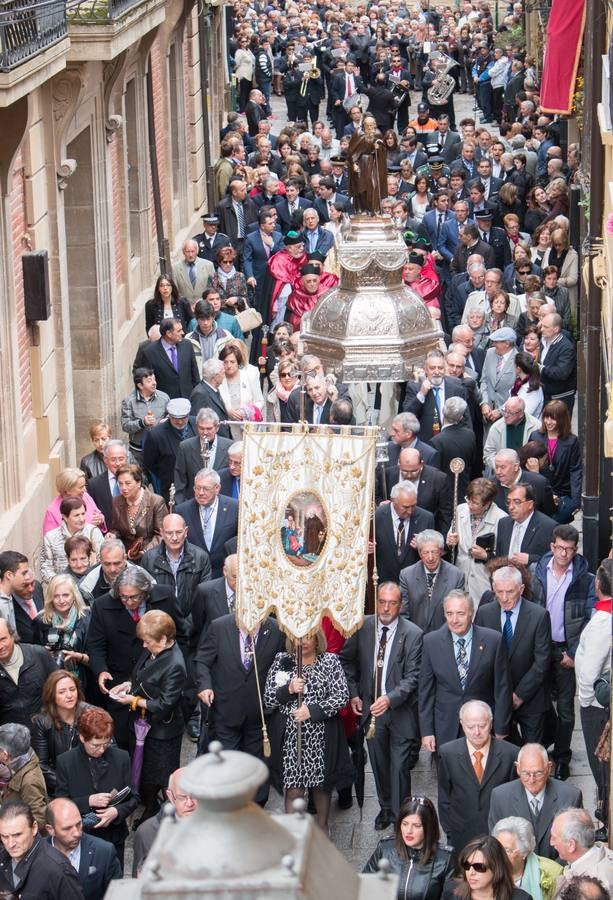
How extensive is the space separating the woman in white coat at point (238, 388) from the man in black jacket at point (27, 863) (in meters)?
7.12

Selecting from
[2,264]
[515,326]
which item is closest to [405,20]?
[515,326]

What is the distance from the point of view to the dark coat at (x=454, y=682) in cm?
1067

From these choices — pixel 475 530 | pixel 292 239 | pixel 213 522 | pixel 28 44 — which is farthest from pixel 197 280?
pixel 475 530

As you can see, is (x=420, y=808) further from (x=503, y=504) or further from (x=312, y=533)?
(x=503, y=504)

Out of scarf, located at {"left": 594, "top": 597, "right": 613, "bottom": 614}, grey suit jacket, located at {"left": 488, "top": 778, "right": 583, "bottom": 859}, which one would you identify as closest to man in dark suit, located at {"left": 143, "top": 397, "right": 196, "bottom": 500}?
scarf, located at {"left": 594, "top": 597, "right": 613, "bottom": 614}

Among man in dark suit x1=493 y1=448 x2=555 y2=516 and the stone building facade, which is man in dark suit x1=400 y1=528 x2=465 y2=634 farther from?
the stone building facade

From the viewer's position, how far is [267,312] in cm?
2022

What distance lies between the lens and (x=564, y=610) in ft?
37.8

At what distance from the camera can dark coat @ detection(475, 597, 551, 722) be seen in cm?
1099

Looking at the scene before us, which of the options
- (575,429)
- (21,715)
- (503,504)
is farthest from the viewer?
(575,429)

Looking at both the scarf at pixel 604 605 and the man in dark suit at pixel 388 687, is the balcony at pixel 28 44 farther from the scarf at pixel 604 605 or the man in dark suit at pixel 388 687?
the scarf at pixel 604 605

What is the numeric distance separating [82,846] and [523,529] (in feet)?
15.0

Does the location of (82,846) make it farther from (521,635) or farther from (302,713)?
(521,635)

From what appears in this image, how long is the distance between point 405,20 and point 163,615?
4062 cm
